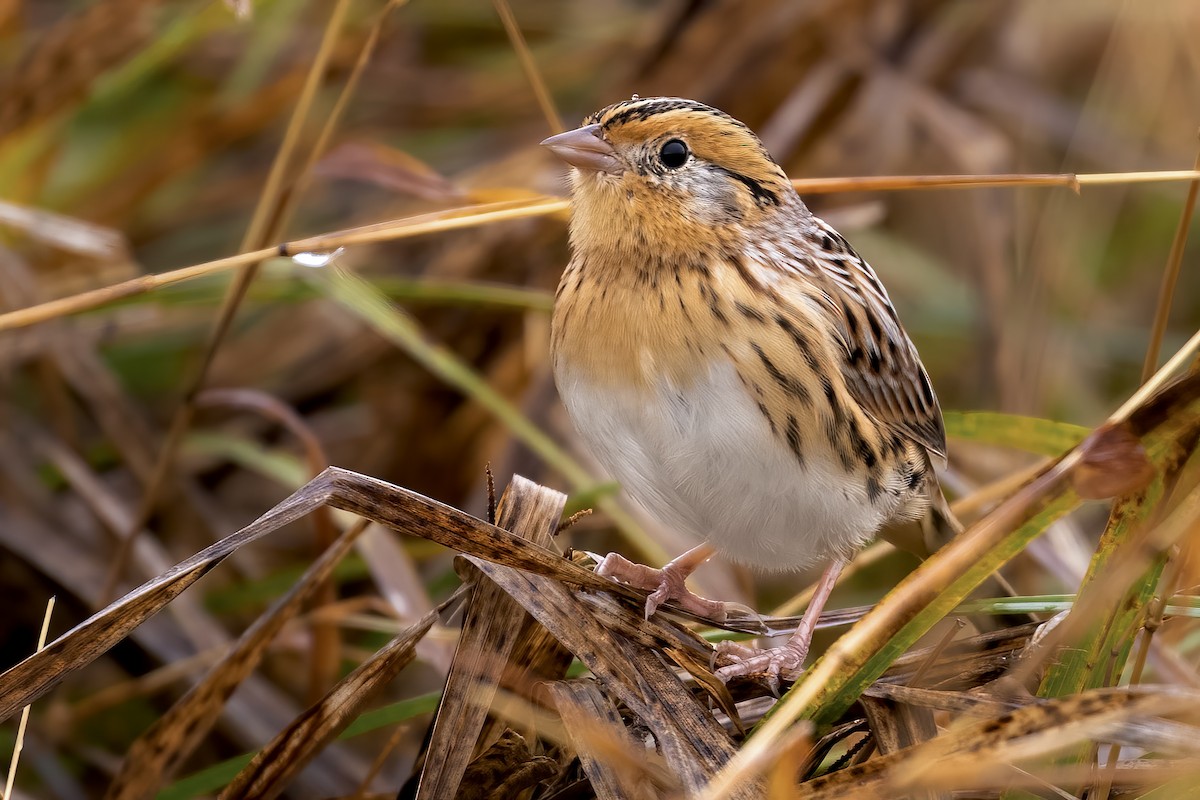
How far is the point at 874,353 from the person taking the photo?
6.89 feet

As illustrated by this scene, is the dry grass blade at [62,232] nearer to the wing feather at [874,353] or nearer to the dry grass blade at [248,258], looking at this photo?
the dry grass blade at [248,258]

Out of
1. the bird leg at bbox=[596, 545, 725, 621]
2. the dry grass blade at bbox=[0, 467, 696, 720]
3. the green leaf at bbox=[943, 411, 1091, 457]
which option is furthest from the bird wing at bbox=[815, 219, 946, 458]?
the dry grass blade at bbox=[0, 467, 696, 720]

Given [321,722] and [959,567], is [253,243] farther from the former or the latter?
[959,567]

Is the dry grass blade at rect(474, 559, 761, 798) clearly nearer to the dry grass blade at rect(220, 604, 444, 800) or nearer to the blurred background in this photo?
the dry grass blade at rect(220, 604, 444, 800)

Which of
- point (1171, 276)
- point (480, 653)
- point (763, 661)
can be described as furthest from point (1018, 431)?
point (480, 653)

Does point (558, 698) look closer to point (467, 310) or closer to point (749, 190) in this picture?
point (749, 190)

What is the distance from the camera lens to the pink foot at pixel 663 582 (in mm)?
1947

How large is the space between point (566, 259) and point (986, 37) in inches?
59.3

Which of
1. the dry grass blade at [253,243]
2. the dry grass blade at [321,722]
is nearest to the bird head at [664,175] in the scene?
the dry grass blade at [253,243]

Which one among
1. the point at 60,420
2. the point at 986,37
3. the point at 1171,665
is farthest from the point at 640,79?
the point at 1171,665

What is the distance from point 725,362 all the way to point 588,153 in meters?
0.41

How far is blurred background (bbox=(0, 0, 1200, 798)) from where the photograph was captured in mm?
2572

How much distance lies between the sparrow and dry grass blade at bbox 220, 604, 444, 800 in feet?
1.15

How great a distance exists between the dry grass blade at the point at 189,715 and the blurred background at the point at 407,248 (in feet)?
1.14
